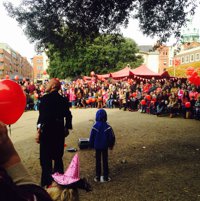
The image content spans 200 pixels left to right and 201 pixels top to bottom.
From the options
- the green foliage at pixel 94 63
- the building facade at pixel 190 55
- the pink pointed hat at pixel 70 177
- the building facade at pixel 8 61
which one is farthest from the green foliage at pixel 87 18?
the building facade at pixel 8 61

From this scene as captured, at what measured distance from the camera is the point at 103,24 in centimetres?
888

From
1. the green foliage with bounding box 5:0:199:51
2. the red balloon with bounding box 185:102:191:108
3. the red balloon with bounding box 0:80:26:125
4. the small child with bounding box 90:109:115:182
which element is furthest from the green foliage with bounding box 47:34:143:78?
the red balloon with bounding box 0:80:26:125

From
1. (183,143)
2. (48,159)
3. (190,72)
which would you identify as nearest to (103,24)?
(183,143)

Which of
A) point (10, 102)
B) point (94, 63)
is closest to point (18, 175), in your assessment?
point (10, 102)

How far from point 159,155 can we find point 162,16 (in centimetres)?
401

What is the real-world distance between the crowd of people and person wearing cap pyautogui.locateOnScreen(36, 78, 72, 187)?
12.0 m

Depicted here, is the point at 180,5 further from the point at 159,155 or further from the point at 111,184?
the point at 111,184

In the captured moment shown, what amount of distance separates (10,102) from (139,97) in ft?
60.2

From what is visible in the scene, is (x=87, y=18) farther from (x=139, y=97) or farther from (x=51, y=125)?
(x=139, y=97)

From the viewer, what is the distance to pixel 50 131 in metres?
5.12

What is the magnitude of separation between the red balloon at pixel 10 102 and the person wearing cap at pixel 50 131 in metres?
1.97

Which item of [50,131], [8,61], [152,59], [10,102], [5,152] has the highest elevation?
[8,61]

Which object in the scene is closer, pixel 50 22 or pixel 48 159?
pixel 48 159

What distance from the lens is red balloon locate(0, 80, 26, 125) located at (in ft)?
9.37
